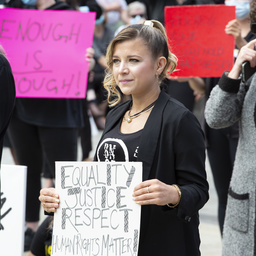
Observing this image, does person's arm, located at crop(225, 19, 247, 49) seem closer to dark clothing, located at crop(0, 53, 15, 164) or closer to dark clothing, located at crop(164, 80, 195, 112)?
dark clothing, located at crop(164, 80, 195, 112)

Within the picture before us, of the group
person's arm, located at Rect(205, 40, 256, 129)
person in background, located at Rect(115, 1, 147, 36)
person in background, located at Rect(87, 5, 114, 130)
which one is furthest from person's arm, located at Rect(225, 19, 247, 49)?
person in background, located at Rect(87, 5, 114, 130)

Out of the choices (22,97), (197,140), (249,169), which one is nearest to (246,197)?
(249,169)

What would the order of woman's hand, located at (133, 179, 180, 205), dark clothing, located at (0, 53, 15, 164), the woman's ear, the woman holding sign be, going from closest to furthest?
woman's hand, located at (133, 179, 180, 205)
the woman holding sign
the woman's ear
dark clothing, located at (0, 53, 15, 164)

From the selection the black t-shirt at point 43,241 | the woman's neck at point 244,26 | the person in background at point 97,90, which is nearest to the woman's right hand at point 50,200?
the black t-shirt at point 43,241

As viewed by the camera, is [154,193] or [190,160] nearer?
[154,193]

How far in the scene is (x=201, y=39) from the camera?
13.3 feet

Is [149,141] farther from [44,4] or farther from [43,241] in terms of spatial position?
[44,4]

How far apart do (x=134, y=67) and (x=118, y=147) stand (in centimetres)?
33

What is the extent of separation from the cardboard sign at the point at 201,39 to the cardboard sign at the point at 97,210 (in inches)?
68.4

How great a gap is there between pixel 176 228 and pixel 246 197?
0.64 metres

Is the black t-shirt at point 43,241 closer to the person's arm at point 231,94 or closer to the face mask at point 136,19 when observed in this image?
the person's arm at point 231,94

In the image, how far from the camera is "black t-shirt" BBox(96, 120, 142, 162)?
241cm

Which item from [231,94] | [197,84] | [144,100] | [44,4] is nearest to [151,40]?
[144,100]

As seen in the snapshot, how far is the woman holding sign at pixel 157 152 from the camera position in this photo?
→ 230cm
